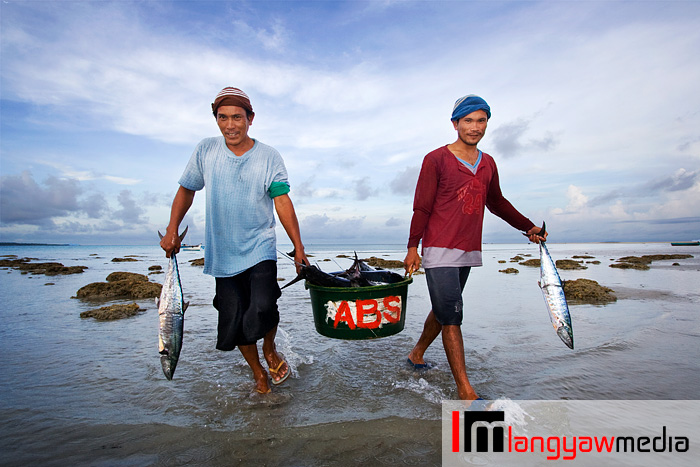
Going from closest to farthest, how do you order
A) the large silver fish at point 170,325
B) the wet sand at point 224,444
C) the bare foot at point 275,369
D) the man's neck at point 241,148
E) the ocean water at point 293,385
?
the wet sand at point 224,444, the ocean water at point 293,385, the large silver fish at point 170,325, the man's neck at point 241,148, the bare foot at point 275,369

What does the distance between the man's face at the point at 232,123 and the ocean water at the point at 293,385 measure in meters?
2.26

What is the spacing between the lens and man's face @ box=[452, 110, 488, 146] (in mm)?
3141

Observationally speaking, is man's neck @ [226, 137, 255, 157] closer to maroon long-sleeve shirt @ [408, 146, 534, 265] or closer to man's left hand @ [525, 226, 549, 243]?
maroon long-sleeve shirt @ [408, 146, 534, 265]

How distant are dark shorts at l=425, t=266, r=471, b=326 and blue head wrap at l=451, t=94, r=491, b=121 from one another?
140 cm

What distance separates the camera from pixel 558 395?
3.03 metres

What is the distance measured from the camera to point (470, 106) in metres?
3.13

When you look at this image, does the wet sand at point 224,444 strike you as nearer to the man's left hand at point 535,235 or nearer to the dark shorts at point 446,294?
the dark shorts at point 446,294

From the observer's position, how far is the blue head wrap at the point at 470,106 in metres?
3.12

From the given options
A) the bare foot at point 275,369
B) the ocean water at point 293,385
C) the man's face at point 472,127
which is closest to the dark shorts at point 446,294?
the ocean water at point 293,385

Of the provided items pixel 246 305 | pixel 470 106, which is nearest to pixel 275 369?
pixel 246 305

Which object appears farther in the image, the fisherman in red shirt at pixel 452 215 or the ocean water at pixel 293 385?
the fisherman in red shirt at pixel 452 215

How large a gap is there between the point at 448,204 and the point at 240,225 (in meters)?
1.86

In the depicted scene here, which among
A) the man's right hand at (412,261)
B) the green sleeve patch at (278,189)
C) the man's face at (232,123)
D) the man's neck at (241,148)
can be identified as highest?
the man's face at (232,123)

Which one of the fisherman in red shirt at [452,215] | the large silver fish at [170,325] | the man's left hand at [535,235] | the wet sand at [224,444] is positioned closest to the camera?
the wet sand at [224,444]
